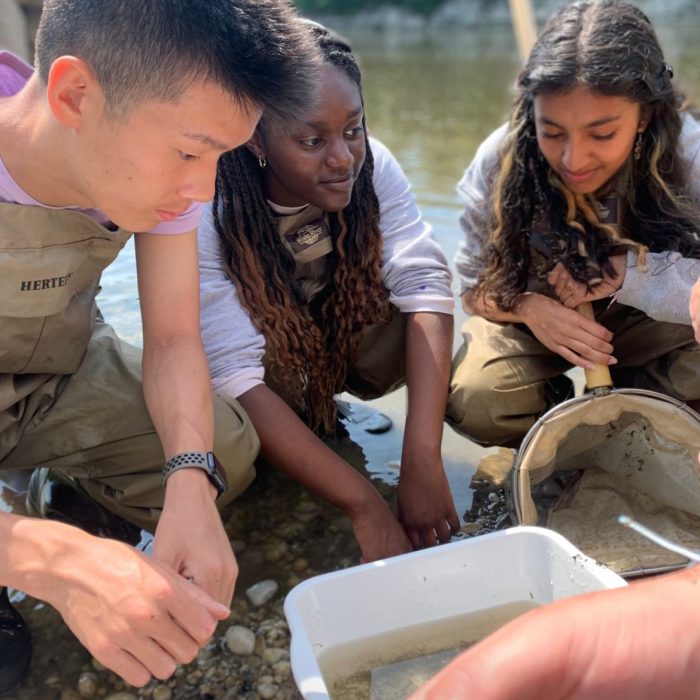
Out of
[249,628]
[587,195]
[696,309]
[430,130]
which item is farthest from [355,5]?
[696,309]

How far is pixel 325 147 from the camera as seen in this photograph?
2.04 m

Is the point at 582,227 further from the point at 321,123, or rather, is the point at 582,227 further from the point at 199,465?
the point at 199,465

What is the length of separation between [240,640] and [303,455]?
1.36ft

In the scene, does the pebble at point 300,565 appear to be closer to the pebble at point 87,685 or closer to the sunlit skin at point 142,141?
the pebble at point 87,685

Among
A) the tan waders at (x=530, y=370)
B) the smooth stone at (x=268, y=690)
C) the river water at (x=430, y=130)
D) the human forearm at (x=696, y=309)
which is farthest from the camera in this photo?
the river water at (x=430, y=130)

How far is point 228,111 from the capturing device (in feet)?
4.92

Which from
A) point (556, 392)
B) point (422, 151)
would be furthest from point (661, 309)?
point (422, 151)

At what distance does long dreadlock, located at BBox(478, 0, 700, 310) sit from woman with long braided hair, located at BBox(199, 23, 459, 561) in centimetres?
23

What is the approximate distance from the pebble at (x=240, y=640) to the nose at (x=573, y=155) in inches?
51.8

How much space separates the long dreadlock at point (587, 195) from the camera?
2102 millimetres

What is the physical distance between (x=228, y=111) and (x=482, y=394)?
111 cm

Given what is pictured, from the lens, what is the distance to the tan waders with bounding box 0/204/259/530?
1.79 metres

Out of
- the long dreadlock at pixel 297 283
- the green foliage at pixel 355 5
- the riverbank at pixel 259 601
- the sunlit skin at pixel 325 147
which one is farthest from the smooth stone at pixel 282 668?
the green foliage at pixel 355 5

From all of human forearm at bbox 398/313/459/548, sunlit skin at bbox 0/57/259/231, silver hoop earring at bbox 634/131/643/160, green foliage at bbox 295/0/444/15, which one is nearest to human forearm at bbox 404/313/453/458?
human forearm at bbox 398/313/459/548
